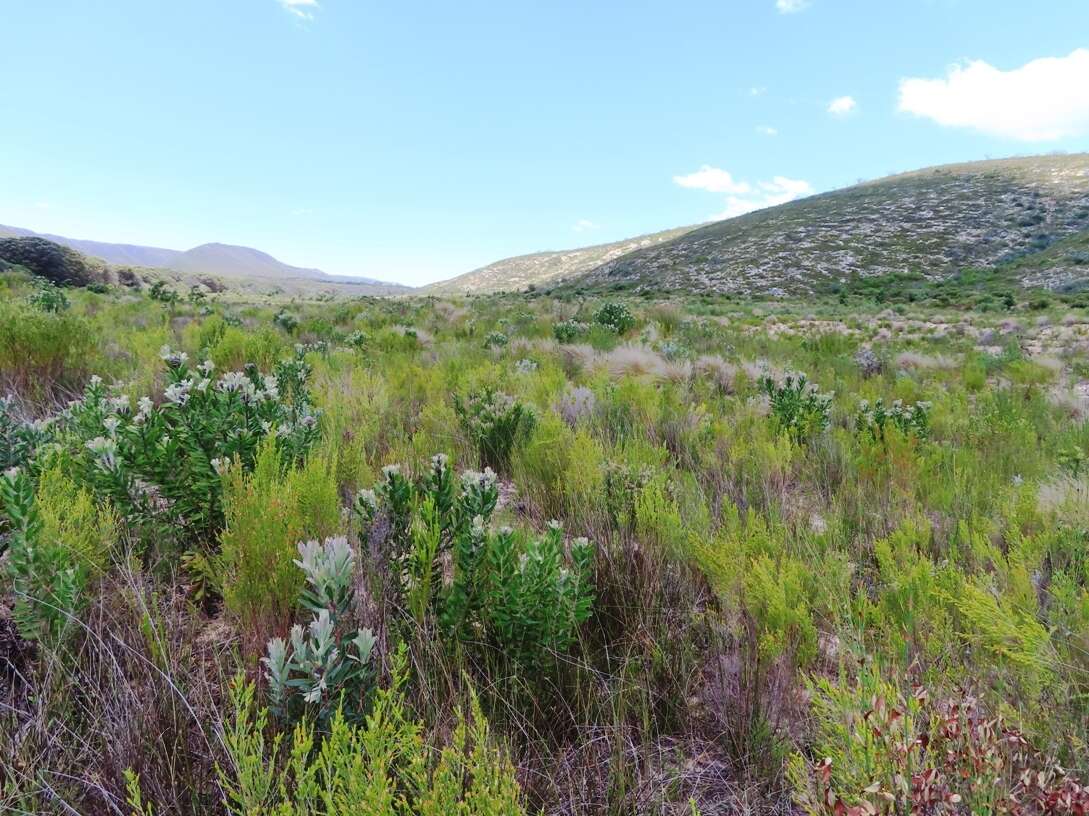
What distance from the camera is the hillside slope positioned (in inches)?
1396

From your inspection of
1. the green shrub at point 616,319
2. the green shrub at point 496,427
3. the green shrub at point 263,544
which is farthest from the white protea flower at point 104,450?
the green shrub at point 616,319

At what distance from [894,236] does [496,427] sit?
47.2 m

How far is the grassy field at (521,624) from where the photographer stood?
1.23m

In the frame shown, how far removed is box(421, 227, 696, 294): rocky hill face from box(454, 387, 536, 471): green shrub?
89531 mm

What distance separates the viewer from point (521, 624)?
5.61 feet

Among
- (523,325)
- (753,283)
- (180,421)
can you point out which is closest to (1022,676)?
(180,421)

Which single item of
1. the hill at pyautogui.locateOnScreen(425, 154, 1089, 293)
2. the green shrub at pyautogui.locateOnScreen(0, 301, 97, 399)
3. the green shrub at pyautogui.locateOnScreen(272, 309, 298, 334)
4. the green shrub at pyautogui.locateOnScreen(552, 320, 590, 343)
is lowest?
the green shrub at pyautogui.locateOnScreen(0, 301, 97, 399)

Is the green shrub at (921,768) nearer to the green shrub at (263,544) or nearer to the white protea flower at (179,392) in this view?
the green shrub at (263,544)

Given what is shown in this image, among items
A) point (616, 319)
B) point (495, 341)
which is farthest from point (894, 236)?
point (495, 341)

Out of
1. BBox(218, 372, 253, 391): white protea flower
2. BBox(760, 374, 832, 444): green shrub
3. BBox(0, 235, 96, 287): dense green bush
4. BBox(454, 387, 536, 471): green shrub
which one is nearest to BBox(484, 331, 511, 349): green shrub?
BBox(454, 387, 536, 471): green shrub

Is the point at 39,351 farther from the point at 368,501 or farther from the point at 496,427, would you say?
the point at 368,501

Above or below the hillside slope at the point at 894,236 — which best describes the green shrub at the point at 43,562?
below

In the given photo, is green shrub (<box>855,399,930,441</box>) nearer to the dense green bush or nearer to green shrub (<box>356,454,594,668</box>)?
green shrub (<box>356,454,594,668</box>)

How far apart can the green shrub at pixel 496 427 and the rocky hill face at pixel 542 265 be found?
89.5 metres
